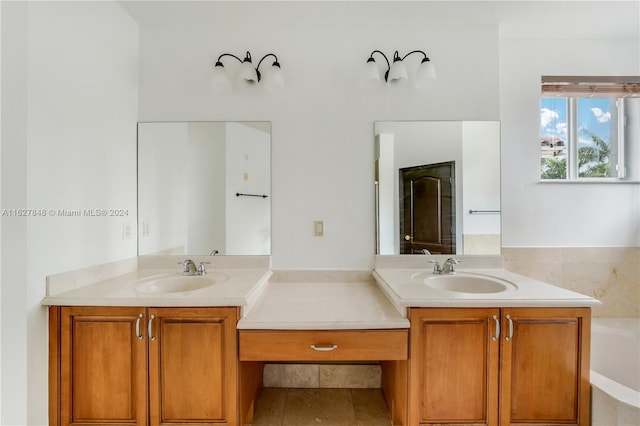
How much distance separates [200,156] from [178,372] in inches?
47.9

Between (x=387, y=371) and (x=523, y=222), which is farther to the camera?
(x=523, y=222)

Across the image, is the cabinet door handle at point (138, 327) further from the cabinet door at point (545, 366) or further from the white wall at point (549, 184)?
the white wall at point (549, 184)

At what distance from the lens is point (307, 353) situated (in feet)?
4.10

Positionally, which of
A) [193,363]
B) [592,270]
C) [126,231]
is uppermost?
[126,231]

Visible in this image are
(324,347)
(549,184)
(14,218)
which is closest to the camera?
A: (14,218)

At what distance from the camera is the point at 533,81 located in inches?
78.0

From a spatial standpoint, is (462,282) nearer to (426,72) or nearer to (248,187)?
(426,72)

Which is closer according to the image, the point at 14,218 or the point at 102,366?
the point at 14,218

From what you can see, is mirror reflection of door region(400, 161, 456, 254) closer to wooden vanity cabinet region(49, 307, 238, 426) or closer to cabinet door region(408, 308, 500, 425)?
cabinet door region(408, 308, 500, 425)

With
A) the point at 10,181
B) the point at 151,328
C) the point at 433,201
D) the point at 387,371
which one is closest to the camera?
the point at 10,181

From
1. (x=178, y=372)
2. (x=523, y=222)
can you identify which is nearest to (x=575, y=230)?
(x=523, y=222)

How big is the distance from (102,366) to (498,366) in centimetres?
171

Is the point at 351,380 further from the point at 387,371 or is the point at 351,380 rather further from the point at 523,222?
the point at 523,222

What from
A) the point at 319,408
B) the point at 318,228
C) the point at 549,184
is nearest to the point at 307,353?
the point at 319,408
